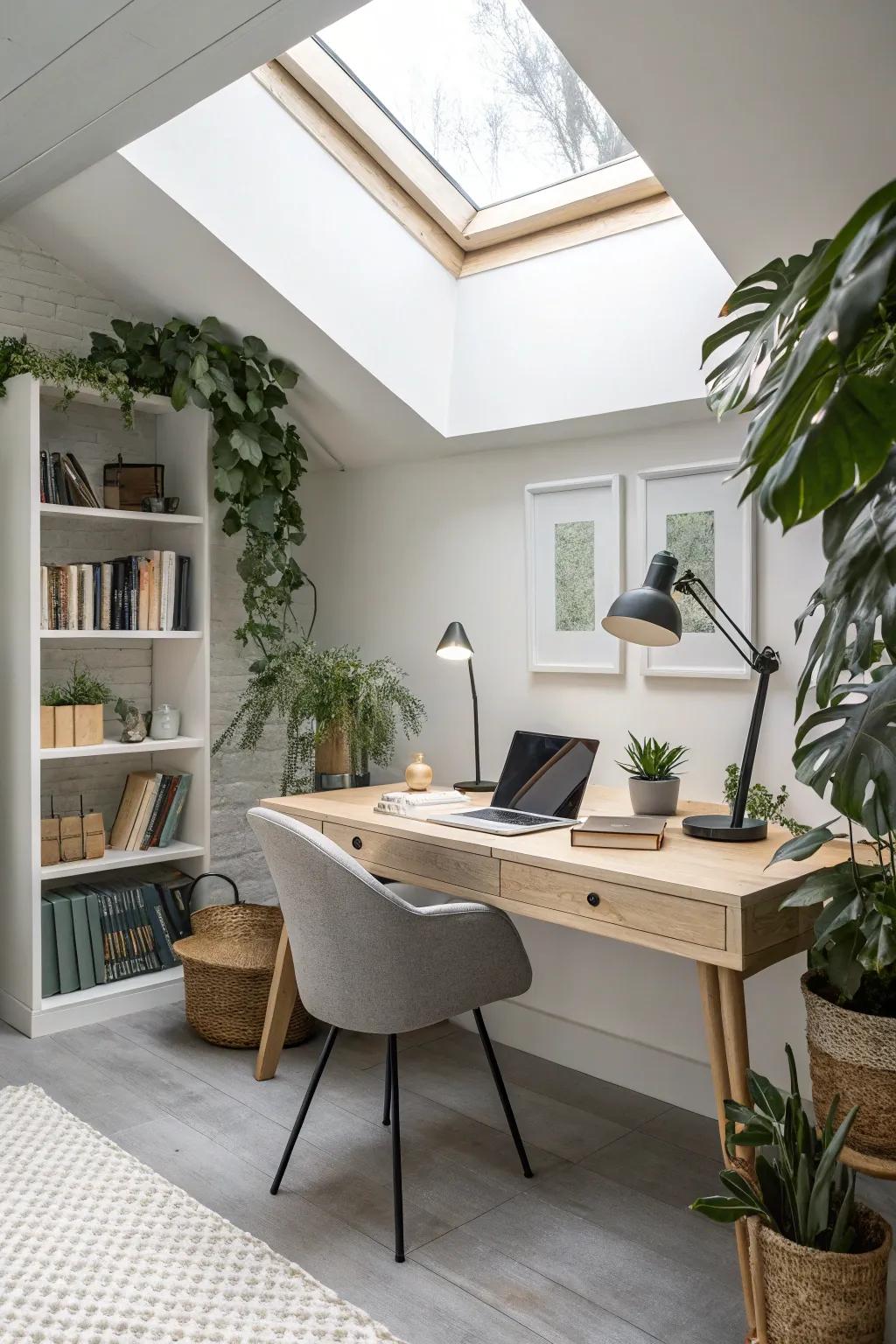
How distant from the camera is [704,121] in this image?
196 cm

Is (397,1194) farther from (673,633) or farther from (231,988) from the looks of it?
(673,633)

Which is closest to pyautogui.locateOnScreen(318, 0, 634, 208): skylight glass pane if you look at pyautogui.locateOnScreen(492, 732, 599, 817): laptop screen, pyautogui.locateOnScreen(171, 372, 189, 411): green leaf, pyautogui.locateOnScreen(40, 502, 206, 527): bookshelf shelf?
pyautogui.locateOnScreen(171, 372, 189, 411): green leaf

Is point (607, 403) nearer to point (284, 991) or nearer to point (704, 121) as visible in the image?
point (704, 121)

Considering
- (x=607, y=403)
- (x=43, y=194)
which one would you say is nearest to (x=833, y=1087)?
(x=607, y=403)

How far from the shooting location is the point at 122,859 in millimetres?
3420

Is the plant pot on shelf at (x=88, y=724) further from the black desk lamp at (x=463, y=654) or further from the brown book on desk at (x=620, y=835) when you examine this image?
the brown book on desk at (x=620, y=835)

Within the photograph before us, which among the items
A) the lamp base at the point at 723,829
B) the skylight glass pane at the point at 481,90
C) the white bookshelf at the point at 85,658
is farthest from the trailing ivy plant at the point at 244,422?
the lamp base at the point at 723,829

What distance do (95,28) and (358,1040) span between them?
2734 millimetres

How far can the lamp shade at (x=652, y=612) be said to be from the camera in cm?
230

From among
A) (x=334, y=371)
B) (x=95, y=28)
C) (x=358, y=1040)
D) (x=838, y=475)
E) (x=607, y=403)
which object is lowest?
(x=358, y=1040)

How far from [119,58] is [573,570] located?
170 centimetres

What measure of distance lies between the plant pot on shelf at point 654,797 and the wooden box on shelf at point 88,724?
1765mm

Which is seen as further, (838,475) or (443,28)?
(443,28)

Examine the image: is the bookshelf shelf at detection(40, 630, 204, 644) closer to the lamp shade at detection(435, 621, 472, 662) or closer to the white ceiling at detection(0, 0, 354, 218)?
the lamp shade at detection(435, 621, 472, 662)
